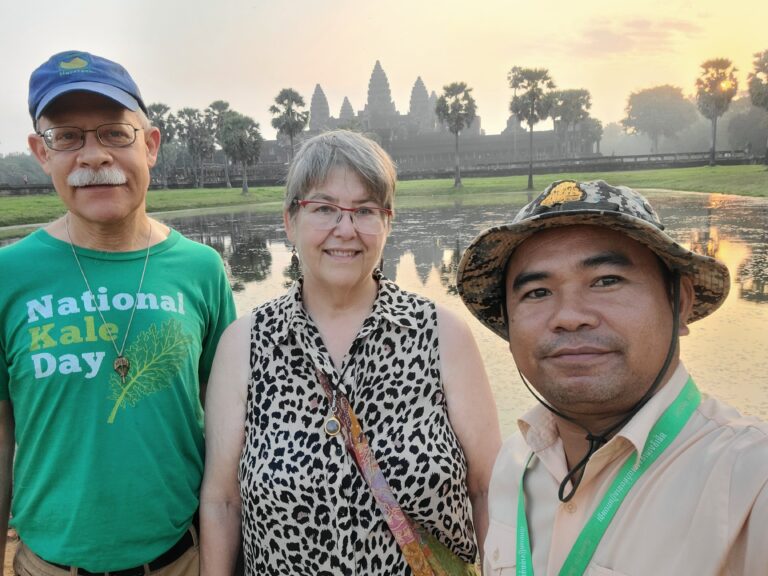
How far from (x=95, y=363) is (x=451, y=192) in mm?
29213

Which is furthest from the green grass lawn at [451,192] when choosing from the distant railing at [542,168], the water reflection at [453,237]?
the water reflection at [453,237]

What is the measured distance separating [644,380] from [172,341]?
1.40 meters

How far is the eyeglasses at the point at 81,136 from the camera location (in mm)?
1871

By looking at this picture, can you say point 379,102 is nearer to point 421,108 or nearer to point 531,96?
point 421,108

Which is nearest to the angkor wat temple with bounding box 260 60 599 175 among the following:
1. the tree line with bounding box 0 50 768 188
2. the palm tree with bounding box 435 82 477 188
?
the tree line with bounding box 0 50 768 188

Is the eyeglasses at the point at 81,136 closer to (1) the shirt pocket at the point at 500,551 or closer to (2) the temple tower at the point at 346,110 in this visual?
(1) the shirt pocket at the point at 500,551

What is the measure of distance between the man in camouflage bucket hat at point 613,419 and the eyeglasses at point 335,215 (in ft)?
1.48

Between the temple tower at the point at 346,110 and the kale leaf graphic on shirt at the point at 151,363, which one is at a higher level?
the temple tower at the point at 346,110

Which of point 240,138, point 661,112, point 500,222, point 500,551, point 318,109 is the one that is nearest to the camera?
point 500,551

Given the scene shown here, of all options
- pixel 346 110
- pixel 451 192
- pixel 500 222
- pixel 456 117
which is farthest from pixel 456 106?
pixel 346 110

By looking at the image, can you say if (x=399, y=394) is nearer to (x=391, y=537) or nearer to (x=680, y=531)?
(x=391, y=537)

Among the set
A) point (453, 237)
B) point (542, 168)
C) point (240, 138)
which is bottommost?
point (453, 237)

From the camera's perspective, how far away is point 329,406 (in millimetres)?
1718

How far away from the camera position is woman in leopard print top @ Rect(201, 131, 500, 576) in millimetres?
1656
